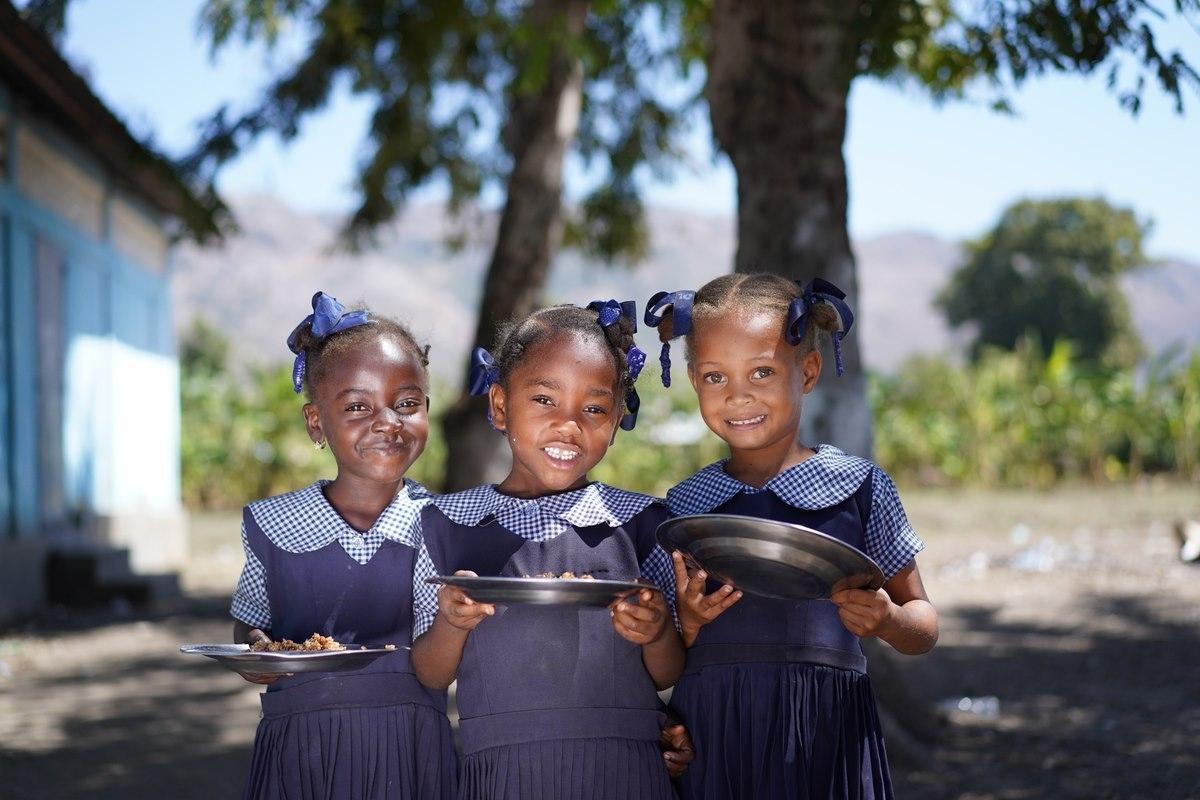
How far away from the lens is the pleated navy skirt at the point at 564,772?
231 cm

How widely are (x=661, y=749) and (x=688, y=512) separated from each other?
0.47 metres

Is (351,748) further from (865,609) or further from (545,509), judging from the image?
(865,609)

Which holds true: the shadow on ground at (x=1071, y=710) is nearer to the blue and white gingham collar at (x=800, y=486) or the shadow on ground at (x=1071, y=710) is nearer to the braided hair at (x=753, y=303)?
the blue and white gingham collar at (x=800, y=486)

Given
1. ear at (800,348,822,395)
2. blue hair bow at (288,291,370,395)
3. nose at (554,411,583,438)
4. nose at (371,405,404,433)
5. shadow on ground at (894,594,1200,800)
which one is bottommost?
shadow on ground at (894,594,1200,800)

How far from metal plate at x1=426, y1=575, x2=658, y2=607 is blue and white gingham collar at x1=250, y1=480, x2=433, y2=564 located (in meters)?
0.58

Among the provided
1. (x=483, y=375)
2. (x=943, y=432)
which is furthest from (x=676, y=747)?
(x=943, y=432)

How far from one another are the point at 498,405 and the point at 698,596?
1.96 ft

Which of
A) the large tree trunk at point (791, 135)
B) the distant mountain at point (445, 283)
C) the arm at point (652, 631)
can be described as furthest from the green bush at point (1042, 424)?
the distant mountain at point (445, 283)

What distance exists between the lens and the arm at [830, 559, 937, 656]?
2.23m

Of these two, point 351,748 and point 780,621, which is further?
point 351,748

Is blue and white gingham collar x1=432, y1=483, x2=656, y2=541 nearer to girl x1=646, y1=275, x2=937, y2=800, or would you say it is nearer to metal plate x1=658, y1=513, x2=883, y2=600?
girl x1=646, y1=275, x2=937, y2=800

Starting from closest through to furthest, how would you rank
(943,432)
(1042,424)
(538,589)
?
(538,589) → (1042,424) → (943,432)

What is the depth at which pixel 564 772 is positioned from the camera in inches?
91.1

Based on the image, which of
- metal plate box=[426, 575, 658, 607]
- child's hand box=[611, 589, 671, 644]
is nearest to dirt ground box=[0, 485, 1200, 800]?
child's hand box=[611, 589, 671, 644]
